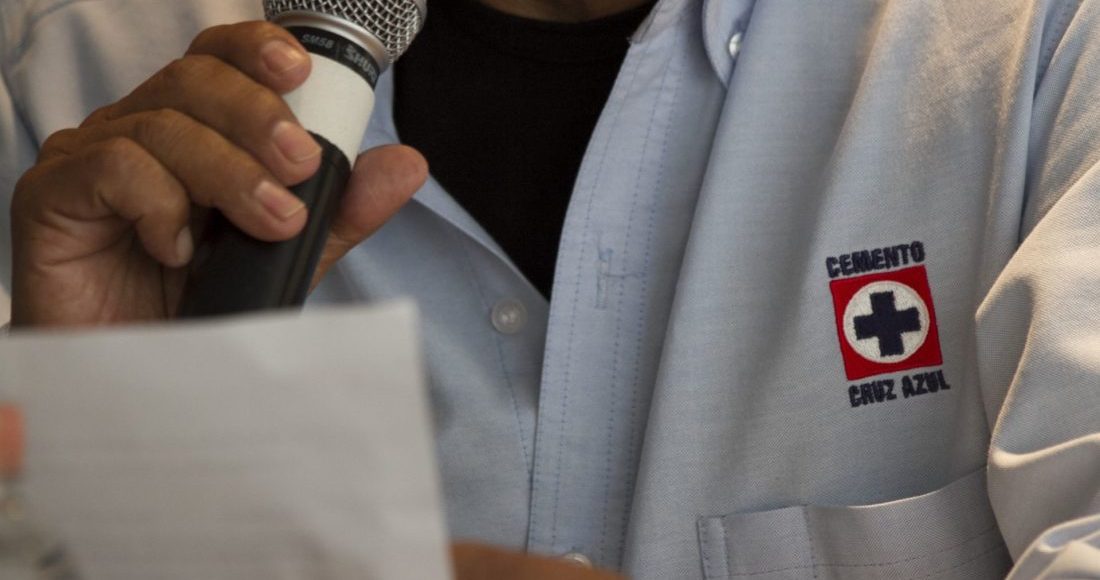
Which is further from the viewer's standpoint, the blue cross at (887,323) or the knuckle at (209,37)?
the blue cross at (887,323)

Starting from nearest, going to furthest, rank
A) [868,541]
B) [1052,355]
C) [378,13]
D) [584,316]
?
1. [378,13]
2. [1052,355]
3. [868,541]
4. [584,316]

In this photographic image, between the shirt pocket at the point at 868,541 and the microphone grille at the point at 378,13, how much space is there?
18.4 inches

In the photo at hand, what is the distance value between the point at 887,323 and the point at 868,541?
6.6 inches

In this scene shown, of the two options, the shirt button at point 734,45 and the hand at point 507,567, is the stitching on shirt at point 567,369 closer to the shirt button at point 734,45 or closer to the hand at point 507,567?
the shirt button at point 734,45

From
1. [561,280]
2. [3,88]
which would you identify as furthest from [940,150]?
[3,88]

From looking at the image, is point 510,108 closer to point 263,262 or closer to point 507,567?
point 263,262

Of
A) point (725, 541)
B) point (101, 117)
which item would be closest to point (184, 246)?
point (101, 117)

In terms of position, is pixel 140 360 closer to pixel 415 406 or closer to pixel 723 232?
pixel 415 406

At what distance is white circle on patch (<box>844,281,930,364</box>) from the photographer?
104 centimetres

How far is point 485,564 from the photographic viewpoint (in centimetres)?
51

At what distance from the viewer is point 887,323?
1.05 metres

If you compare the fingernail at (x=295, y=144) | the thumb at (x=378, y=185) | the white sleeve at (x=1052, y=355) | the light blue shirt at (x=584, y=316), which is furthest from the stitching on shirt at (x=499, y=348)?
the fingernail at (x=295, y=144)

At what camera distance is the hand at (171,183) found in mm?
710

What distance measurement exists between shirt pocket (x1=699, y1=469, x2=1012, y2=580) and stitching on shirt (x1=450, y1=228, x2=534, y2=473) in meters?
0.17
